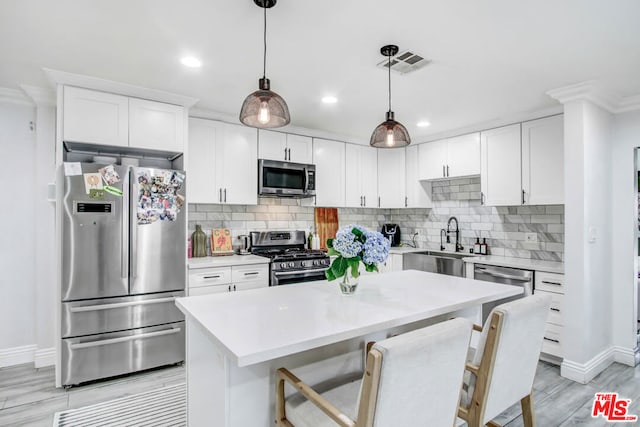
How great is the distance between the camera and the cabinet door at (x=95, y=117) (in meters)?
2.71

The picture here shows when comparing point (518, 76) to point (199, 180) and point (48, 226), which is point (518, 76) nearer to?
point (199, 180)

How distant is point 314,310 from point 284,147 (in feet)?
9.09

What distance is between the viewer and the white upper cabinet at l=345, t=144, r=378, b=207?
4.70 meters

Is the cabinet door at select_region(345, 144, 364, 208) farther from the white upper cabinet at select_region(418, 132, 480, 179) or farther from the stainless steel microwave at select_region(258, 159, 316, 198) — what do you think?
the white upper cabinet at select_region(418, 132, 480, 179)

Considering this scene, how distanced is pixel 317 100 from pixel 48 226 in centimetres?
276

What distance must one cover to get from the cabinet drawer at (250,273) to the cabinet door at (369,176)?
1.88 meters

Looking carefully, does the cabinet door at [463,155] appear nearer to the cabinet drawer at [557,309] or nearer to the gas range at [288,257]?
the cabinet drawer at [557,309]

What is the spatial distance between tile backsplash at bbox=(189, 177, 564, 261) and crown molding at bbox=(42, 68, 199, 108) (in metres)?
1.17

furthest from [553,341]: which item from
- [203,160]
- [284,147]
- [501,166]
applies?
[203,160]

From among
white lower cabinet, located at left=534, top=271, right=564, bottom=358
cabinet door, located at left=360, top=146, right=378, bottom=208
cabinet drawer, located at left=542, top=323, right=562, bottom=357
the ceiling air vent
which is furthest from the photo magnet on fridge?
cabinet drawer, located at left=542, top=323, right=562, bottom=357

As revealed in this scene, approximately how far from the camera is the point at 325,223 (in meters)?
4.78

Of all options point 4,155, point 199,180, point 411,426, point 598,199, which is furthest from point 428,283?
point 4,155

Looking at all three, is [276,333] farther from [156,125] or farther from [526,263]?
[526,263]

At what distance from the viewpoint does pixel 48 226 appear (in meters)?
3.24
